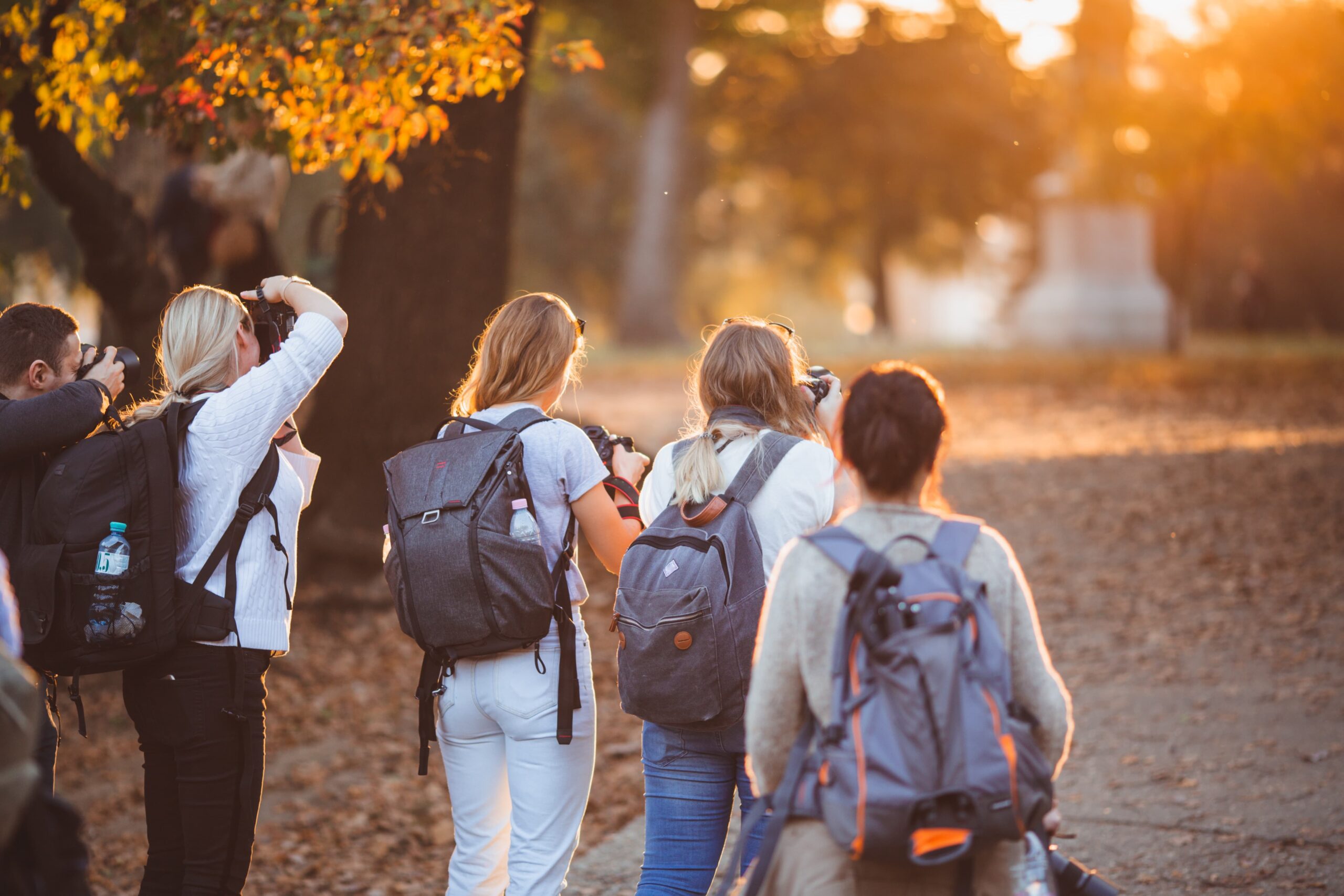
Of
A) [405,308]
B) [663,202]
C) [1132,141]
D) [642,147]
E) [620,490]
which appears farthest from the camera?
[642,147]

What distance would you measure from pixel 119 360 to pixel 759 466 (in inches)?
68.4

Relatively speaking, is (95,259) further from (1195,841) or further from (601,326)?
(601,326)

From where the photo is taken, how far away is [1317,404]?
46.9 ft

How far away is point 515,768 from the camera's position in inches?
136

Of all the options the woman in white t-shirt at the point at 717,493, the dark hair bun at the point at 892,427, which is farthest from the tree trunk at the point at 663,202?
the dark hair bun at the point at 892,427

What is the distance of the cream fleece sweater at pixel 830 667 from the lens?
252cm

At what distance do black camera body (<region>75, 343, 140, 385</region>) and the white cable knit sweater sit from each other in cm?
24

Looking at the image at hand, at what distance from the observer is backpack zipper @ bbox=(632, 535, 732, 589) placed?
129 inches

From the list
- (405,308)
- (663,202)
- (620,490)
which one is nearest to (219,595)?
(620,490)

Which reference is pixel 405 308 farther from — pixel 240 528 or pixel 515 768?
pixel 515 768

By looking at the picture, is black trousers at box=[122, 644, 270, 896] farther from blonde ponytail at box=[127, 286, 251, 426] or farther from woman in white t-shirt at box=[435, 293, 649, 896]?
blonde ponytail at box=[127, 286, 251, 426]

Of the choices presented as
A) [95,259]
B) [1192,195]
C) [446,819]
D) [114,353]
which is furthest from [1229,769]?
[1192,195]

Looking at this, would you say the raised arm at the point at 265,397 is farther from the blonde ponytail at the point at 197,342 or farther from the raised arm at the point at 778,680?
the raised arm at the point at 778,680

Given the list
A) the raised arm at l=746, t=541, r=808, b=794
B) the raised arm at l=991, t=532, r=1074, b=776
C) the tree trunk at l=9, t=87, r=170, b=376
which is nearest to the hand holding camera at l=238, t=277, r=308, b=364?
the raised arm at l=746, t=541, r=808, b=794
